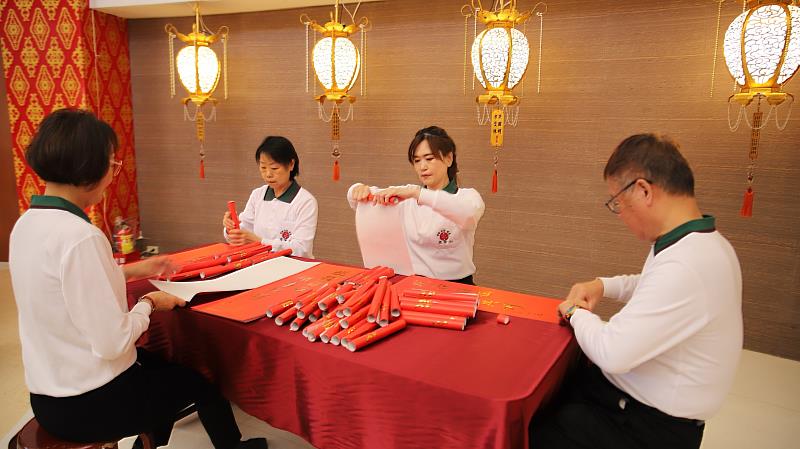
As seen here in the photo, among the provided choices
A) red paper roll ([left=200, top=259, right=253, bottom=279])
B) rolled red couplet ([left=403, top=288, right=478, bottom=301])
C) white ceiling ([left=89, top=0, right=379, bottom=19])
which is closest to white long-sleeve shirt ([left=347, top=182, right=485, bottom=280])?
red paper roll ([left=200, top=259, right=253, bottom=279])

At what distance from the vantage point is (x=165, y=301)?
4.75ft

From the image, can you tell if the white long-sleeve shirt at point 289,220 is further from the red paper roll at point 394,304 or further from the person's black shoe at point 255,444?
the red paper roll at point 394,304

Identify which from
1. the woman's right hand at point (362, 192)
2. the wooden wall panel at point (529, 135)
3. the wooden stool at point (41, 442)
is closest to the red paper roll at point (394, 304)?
the woman's right hand at point (362, 192)

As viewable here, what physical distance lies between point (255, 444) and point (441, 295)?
100 cm

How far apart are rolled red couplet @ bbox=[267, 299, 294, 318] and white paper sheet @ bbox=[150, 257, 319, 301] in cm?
23

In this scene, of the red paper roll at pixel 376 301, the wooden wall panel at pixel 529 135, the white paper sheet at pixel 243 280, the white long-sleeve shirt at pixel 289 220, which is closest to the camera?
the red paper roll at pixel 376 301

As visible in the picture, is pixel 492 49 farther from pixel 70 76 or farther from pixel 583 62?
pixel 70 76

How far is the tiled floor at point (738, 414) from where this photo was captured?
2.10 m

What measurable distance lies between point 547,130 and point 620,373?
2475mm

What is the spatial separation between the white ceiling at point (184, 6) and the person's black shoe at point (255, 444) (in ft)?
9.84

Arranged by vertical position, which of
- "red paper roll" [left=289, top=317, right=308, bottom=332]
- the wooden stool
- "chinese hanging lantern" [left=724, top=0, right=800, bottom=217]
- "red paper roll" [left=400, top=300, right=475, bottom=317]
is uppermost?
"chinese hanging lantern" [left=724, top=0, right=800, bottom=217]

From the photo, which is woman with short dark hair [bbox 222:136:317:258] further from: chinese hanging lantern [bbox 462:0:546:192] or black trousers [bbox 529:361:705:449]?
black trousers [bbox 529:361:705:449]

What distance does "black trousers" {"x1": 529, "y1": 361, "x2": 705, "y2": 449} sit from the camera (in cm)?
114

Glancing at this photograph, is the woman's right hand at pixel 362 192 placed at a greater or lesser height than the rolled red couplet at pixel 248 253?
greater
